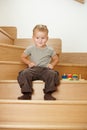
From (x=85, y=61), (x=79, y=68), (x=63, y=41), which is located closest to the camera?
(x=79, y=68)

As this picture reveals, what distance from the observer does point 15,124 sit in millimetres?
1721

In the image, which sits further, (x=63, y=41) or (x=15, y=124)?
(x=63, y=41)

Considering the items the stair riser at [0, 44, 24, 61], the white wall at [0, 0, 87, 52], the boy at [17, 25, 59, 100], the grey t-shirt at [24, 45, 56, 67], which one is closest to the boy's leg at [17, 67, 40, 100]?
the boy at [17, 25, 59, 100]

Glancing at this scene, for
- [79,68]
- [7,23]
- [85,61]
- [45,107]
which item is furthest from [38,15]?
[45,107]

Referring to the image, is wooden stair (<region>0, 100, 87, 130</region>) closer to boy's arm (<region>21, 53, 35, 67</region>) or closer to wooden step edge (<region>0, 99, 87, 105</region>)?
wooden step edge (<region>0, 99, 87, 105</region>)

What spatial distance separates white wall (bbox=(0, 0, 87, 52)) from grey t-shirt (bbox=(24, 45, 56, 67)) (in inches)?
36.6

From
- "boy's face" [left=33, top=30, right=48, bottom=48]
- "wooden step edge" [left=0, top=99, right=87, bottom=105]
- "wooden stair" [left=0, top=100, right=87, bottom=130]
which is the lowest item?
"wooden stair" [left=0, top=100, right=87, bottom=130]

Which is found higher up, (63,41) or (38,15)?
(38,15)

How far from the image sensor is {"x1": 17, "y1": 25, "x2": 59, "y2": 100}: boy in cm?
186

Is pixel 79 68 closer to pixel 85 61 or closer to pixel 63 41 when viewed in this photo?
pixel 85 61

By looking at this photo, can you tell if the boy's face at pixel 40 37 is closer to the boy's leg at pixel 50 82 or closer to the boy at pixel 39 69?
the boy at pixel 39 69

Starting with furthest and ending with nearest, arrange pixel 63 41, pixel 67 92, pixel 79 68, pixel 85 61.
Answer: pixel 63 41 → pixel 85 61 → pixel 79 68 → pixel 67 92

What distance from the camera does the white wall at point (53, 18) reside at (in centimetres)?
307

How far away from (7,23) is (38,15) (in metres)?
0.37
